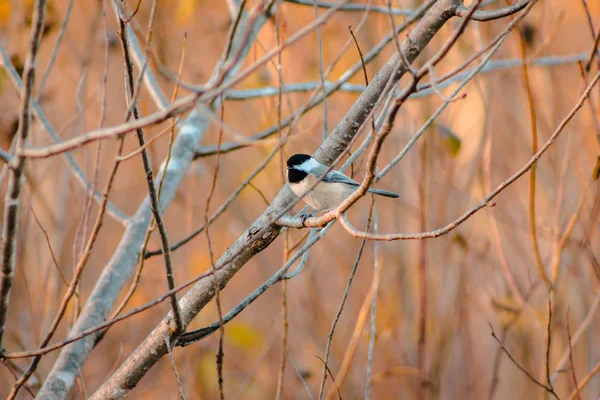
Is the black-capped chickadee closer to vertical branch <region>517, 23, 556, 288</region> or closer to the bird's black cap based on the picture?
the bird's black cap

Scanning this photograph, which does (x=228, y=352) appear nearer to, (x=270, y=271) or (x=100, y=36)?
(x=270, y=271)

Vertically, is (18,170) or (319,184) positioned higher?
(319,184)

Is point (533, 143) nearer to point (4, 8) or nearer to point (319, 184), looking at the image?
point (319, 184)

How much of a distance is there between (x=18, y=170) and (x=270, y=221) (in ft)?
2.53

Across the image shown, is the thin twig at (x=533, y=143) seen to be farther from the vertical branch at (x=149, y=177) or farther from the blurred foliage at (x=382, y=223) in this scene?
the vertical branch at (x=149, y=177)

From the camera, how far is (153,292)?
5875 millimetres

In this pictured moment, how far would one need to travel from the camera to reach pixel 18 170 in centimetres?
127

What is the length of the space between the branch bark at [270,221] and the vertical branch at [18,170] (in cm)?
59

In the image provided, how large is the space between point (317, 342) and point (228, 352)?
8.14ft

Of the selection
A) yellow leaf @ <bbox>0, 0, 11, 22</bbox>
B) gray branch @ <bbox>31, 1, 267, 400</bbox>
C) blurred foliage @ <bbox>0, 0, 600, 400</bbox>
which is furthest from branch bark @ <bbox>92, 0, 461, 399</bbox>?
yellow leaf @ <bbox>0, 0, 11, 22</bbox>

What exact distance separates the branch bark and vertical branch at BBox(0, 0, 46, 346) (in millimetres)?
593

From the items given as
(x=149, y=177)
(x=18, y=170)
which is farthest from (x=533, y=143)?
(x=18, y=170)

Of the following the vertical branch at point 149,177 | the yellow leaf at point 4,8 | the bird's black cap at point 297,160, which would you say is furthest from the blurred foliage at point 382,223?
the vertical branch at point 149,177

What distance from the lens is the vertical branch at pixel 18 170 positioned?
1163 millimetres
